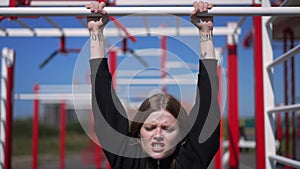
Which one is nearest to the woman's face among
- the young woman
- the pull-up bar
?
the young woman

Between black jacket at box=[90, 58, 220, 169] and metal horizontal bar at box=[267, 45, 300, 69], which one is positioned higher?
metal horizontal bar at box=[267, 45, 300, 69]

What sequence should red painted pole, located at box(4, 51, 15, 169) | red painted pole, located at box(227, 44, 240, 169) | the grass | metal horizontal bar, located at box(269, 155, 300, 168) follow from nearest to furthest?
metal horizontal bar, located at box(269, 155, 300, 168), red painted pole, located at box(227, 44, 240, 169), red painted pole, located at box(4, 51, 15, 169), the grass

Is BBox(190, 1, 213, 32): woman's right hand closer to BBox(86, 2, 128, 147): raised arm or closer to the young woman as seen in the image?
the young woman

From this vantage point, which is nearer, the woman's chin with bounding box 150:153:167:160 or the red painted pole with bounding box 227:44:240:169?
the woman's chin with bounding box 150:153:167:160

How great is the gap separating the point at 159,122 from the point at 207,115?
0.17m

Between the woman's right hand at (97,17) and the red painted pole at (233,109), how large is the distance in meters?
1.71

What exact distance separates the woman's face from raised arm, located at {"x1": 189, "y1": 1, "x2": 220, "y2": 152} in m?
0.08

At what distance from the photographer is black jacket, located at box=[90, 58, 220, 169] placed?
58.1 inches

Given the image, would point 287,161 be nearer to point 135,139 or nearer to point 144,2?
point 135,139

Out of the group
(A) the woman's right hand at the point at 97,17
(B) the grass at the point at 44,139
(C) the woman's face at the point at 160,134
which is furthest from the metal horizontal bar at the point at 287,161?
(B) the grass at the point at 44,139

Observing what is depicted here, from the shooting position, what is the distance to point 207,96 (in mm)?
1488

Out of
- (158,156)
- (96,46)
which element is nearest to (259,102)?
(158,156)

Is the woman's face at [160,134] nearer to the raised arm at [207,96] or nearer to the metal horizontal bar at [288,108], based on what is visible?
the raised arm at [207,96]

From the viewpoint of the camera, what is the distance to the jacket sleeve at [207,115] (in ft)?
4.82
